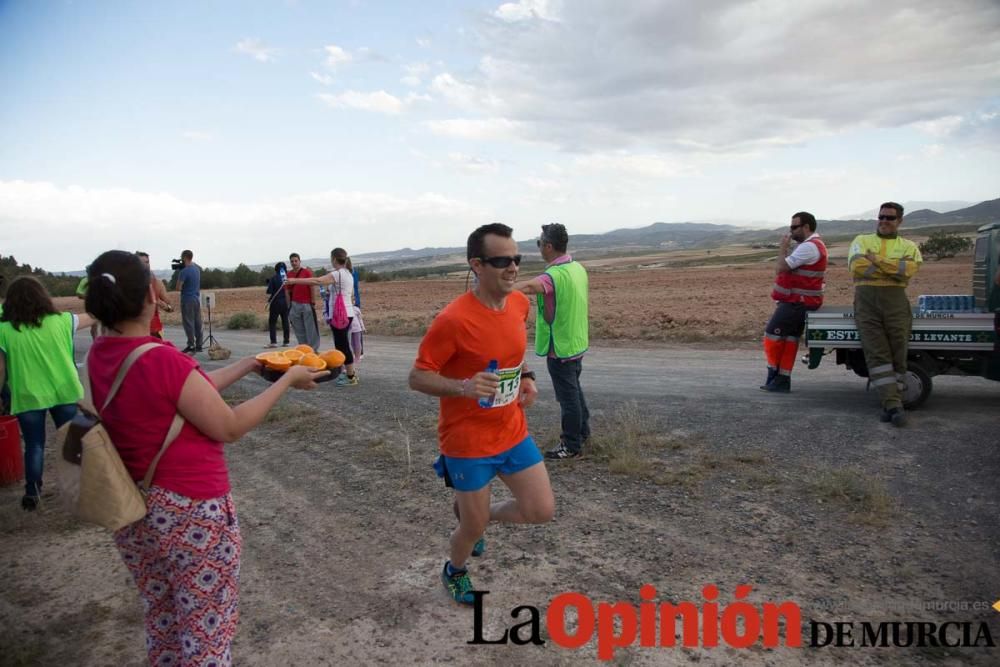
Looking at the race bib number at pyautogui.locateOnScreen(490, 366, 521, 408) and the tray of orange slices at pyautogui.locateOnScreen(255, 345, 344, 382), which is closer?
the tray of orange slices at pyautogui.locateOnScreen(255, 345, 344, 382)

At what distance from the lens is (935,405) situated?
7406 millimetres

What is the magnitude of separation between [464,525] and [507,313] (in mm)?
1159

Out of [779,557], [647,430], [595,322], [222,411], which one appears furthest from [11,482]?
[595,322]

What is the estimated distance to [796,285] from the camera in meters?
8.11

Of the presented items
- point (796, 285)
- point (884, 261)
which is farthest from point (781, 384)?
point (884, 261)

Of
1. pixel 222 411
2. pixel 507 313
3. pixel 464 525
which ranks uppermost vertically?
Answer: pixel 507 313

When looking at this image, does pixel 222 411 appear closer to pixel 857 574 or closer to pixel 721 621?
pixel 721 621

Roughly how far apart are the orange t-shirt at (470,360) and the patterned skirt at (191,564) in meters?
1.20

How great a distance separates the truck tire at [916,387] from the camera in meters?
7.19

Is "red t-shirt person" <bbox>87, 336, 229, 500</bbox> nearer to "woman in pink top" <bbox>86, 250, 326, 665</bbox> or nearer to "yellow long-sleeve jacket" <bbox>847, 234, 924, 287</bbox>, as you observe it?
"woman in pink top" <bbox>86, 250, 326, 665</bbox>

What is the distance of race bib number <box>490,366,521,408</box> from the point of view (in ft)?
11.3

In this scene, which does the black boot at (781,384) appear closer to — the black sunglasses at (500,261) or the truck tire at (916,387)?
the truck tire at (916,387)

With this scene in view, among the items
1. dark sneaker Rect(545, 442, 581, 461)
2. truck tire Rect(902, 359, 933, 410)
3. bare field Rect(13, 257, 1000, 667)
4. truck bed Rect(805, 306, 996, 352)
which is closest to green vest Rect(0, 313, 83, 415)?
bare field Rect(13, 257, 1000, 667)

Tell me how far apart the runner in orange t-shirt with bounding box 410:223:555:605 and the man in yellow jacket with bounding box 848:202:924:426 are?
4.82m
